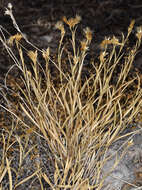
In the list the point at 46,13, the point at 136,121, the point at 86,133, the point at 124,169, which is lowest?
the point at 124,169

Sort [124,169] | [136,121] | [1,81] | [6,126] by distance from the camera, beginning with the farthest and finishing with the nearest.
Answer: [1,81]
[6,126]
[136,121]
[124,169]

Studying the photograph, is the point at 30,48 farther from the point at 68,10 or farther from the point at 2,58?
the point at 68,10

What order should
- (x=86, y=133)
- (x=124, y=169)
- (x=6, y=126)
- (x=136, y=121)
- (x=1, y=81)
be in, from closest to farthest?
(x=86, y=133) → (x=124, y=169) → (x=136, y=121) → (x=6, y=126) → (x=1, y=81)

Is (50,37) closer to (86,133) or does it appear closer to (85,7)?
(85,7)

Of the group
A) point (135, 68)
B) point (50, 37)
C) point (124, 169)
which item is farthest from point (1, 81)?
point (124, 169)

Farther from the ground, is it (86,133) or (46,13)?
(46,13)

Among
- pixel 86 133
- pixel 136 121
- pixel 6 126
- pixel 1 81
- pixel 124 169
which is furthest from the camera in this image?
pixel 1 81

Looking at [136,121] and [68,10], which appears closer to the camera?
[136,121]

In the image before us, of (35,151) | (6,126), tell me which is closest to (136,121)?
(35,151)

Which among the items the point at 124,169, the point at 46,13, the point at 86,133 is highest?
the point at 46,13
